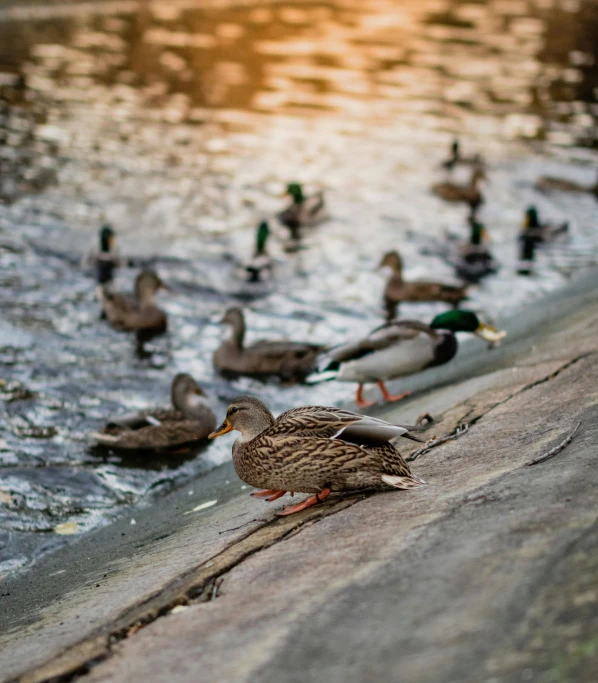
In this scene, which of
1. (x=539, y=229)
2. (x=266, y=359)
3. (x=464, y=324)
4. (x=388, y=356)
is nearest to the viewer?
(x=388, y=356)

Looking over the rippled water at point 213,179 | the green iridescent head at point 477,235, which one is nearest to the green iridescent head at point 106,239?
the rippled water at point 213,179

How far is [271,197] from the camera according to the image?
47.4 ft

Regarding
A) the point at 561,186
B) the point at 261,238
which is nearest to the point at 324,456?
the point at 261,238

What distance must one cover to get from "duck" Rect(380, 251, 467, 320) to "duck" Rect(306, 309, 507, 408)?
8.82ft

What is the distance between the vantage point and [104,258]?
11148 millimetres

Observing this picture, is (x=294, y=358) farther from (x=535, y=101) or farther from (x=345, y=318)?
(x=535, y=101)

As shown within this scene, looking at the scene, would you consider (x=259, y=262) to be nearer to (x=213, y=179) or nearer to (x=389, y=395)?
(x=389, y=395)

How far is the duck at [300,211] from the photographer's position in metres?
13.1

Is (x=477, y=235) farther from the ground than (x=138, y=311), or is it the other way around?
(x=477, y=235)

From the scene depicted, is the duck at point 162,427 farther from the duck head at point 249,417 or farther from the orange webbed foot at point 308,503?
the orange webbed foot at point 308,503

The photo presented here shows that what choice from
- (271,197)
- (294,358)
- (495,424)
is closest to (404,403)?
(294,358)

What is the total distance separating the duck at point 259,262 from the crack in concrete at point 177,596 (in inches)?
273

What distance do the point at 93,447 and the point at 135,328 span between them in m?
2.63

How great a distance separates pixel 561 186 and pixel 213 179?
5.43 meters
